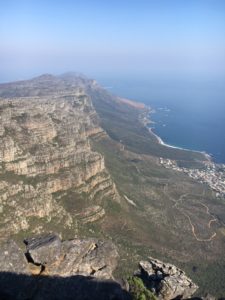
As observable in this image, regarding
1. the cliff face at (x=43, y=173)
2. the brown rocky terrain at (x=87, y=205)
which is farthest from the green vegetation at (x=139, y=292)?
the cliff face at (x=43, y=173)

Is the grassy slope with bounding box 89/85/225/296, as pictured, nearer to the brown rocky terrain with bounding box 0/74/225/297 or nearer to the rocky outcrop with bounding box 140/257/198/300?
the brown rocky terrain with bounding box 0/74/225/297

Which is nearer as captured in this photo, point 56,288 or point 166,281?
point 56,288

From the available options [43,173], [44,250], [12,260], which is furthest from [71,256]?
[43,173]

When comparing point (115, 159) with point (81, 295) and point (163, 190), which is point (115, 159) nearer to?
point (163, 190)

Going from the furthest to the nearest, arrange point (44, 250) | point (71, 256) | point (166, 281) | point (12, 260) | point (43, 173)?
point (43, 173) < point (166, 281) < point (71, 256) < point (44, 250) < point (12, 260)

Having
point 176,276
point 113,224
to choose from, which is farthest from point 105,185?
point 176,276

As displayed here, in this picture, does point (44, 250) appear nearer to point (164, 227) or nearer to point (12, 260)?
point (12, 260)

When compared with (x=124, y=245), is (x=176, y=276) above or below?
above
